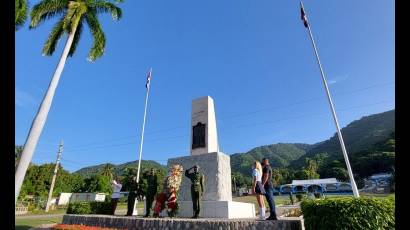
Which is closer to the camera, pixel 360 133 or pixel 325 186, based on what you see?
pixel 325 186

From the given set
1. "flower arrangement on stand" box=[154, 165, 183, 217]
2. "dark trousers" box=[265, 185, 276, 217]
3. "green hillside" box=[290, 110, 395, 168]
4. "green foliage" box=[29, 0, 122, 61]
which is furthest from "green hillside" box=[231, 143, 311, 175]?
"dark trousers" box=[265, 185, 276, 217]

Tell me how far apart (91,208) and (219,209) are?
660cm

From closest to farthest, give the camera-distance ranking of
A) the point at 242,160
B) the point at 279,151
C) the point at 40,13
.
Result: 1. the point at 40,13
2. the point at 242,160
3. the point at 279,151

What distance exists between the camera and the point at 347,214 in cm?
659

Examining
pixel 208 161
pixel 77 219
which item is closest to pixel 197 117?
pixel 208 161

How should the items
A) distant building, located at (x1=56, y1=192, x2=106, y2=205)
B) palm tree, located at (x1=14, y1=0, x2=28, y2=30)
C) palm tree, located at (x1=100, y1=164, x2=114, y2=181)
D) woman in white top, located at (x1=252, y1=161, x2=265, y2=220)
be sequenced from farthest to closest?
palm tree, located at (x1=100, y1=164, x2=114, y2=181) → distant building, located at (x1=56, y1=192, x2=106, y2=205) → palm tree, located at (x1=14, y1=0, x2=28, y2=30) → woman in white top, located at (x1=252, y1=161, x2=265, y2=220)

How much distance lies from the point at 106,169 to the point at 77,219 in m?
80.3

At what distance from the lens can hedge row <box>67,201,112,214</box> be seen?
14.3m

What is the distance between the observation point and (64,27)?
55.7 ft

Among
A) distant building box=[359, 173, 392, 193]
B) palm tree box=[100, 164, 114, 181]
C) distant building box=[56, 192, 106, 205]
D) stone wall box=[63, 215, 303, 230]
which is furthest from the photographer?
palm tree box=[100, 164, 114, 181]

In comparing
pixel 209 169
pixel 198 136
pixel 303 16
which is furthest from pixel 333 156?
pixel 209 169

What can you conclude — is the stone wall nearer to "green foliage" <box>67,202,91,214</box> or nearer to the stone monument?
"green foliage" <box>67,202,91,214</box>

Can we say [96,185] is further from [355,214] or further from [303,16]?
[355,214]
